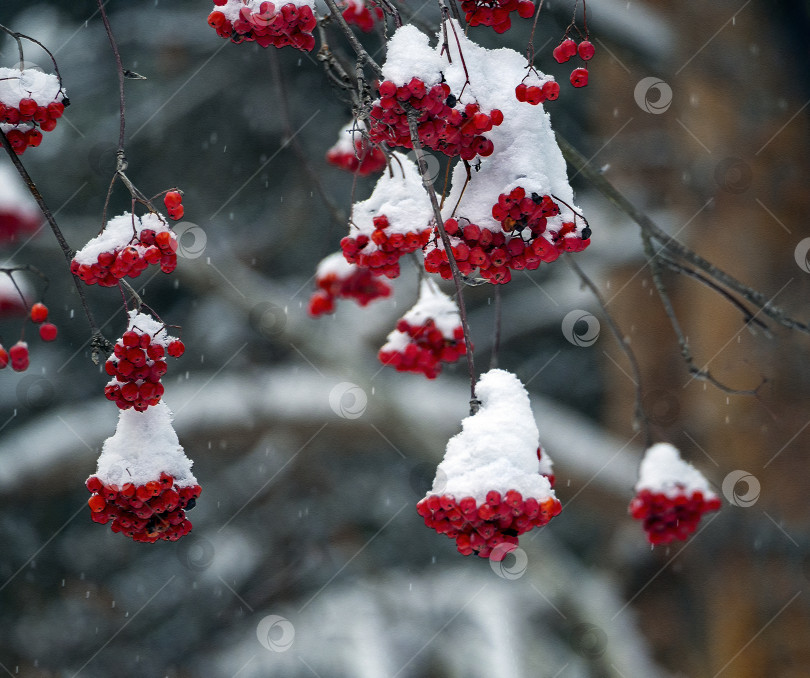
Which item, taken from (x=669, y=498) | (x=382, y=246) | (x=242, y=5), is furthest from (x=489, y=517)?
(x=669, y=498)

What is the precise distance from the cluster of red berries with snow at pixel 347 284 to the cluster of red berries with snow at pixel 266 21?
1273 millimetres

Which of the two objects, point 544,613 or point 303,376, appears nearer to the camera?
point 303,376

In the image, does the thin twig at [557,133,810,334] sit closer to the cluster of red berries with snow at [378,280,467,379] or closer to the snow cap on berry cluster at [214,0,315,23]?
the cluster of red berries with snow at [378,280,467,379]

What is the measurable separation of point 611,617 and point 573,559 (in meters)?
1.79

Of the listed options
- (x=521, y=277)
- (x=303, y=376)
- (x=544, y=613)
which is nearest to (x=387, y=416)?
(x=303, y=376)

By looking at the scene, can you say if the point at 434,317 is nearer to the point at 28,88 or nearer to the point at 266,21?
the point at 266,21

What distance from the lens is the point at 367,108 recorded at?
1.15 meters

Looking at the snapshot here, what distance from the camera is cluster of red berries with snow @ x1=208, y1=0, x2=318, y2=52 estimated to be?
1.16 metres

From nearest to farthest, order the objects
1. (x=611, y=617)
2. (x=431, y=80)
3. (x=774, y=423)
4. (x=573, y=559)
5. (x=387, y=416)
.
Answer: (x=431, y=80)
(x=774, y=423)
(x=387, y=416)
(x=611, y=617)
(x=573, y=559)

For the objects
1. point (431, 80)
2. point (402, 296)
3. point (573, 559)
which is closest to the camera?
point (431, 80)

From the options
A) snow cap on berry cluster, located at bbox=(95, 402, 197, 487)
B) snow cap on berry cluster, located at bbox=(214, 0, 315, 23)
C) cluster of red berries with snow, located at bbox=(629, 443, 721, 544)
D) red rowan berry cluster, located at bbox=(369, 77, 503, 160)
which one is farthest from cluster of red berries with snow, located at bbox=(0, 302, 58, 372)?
cluster of red berries with snow, located at bbox=(629, 443, 721, 544)

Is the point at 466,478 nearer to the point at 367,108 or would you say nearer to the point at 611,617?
the point at 367,108

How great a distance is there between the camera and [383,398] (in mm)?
4227

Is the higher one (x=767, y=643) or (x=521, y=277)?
(x=521, y=277)
